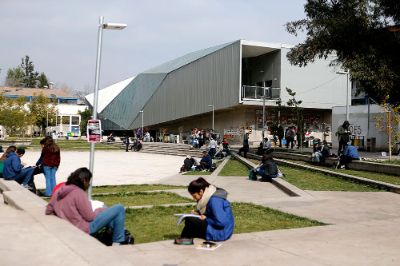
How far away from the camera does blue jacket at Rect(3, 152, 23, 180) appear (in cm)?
1109

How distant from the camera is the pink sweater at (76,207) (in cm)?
566

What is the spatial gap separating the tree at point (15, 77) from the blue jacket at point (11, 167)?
11276 centimetres

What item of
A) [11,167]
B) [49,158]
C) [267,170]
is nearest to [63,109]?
[267,170]

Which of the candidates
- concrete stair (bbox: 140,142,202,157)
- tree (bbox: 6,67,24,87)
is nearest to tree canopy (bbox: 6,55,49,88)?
tree (bbox: 6,67,24,87)

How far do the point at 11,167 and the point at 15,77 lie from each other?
11712 cm

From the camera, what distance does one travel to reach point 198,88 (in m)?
47.2

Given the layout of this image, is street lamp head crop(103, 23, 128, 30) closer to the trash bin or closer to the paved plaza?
the paved plaza

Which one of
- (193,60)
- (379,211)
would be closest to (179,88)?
(193,60)

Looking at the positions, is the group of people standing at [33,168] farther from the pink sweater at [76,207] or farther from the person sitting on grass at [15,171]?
the pink sweater at [76,207]

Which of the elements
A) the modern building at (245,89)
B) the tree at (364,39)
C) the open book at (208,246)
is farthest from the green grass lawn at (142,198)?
the modern building at (245,89)

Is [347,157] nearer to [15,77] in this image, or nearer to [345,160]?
[345,160]

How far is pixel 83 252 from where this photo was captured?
4.52 metres

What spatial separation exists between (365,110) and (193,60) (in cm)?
2194

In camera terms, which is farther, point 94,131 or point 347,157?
point 347,157
